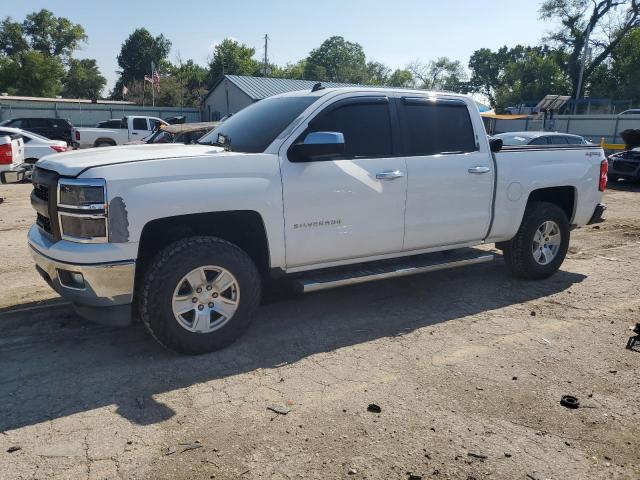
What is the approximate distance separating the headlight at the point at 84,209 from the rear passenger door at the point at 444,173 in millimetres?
2561

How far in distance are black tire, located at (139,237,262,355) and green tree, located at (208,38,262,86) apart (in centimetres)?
6487

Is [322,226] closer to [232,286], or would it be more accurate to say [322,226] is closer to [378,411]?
[232,286]

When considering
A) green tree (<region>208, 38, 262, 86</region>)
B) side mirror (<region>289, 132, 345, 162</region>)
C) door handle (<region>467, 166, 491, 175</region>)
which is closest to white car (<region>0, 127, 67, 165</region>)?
side mirror (<region>289, 132, 345, 162</region>)

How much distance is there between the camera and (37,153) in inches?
617

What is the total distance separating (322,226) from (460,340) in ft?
4.94

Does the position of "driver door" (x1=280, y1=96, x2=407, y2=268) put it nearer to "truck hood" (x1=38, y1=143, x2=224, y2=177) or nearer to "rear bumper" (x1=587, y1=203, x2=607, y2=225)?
"truck hood" (x1=38, y1=143, x2=224, y2=177)

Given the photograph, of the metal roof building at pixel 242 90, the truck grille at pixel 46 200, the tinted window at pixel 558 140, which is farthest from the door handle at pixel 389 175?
the metal roof building at pixel 242 90

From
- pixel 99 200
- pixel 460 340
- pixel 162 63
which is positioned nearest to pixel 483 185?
pixel 460 340

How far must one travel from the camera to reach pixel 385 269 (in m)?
4.81

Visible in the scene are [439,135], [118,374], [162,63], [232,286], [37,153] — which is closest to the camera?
[118,374]

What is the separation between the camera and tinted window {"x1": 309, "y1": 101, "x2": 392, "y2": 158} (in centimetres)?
451

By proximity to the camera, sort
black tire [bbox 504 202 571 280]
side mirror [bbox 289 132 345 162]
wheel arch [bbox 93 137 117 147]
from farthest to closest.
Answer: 1. wheel arch [bbox 93 137 117 147]
2. black tire [bbox 504 202 571 280]
3. side mirror [bbox 289 132 345 162]

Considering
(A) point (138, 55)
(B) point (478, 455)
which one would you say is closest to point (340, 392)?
(B) point (478, 455)

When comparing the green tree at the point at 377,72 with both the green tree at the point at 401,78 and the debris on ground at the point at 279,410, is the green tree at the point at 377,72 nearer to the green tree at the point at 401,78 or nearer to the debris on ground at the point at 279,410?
the green tree at the point at 401,78
